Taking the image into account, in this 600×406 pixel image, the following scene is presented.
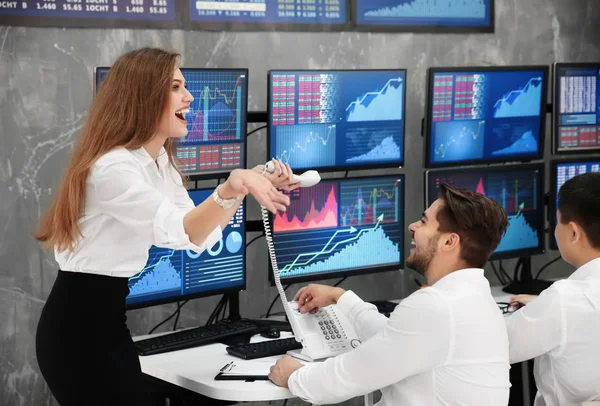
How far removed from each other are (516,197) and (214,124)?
1.40 m

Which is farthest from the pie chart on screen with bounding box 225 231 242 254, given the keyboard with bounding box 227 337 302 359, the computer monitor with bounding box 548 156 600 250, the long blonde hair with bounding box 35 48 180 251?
the computer monitor with bounding box 548 156 600 250

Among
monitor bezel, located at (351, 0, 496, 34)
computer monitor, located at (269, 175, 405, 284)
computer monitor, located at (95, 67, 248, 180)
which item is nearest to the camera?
computer monitor, located at (95, 67, 248, 180)

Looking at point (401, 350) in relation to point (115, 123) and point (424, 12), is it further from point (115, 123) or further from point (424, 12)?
point (424, 12)

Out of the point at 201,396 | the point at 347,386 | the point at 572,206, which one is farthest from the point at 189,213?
the point at 572,206

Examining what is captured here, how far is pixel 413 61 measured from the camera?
13.2ft

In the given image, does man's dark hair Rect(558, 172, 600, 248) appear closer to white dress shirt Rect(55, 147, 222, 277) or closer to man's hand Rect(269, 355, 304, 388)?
man's hand Rect(269, 355, 304, 388)

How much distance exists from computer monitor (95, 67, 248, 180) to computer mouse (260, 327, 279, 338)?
56 centimetres

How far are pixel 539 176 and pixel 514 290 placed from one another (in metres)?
0.49

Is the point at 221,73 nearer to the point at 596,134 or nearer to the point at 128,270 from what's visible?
the point at 128,270

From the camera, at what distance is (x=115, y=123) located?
237cm

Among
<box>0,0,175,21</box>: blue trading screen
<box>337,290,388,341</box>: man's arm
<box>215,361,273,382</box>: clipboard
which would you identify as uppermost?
<box>0,0,175,21</box>: blue trading screen

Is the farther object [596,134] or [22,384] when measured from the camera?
[596,134]

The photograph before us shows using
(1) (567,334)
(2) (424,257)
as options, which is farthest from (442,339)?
(1) (567,334)

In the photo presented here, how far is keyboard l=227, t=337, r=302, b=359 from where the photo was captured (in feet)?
9.28
